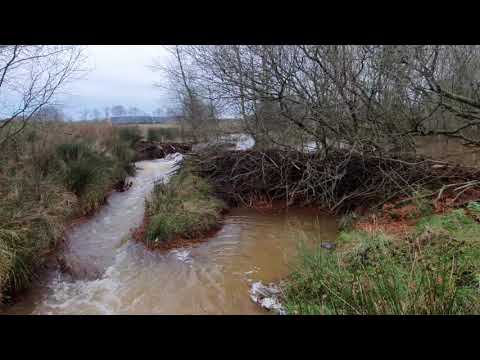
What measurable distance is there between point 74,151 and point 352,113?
866 cm

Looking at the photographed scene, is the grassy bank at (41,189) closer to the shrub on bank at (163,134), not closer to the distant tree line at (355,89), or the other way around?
the distant tree line at (355,89)

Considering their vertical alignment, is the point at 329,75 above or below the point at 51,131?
above

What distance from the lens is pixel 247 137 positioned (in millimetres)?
12164

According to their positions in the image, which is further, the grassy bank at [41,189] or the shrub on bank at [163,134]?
the shrub on bank at [163,134]

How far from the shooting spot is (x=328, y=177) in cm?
830

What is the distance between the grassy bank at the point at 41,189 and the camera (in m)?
4.48

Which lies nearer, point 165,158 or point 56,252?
point 56,252

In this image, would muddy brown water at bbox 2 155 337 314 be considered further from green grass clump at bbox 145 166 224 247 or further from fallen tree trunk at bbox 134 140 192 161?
fallen tree trunk at bbox 134 140 192 161

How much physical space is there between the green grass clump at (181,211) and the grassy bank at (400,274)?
10.5ft

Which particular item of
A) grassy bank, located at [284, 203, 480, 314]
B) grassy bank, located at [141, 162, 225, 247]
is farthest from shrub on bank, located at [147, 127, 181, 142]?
grassy bank, located at [284, 203, 480, 314]

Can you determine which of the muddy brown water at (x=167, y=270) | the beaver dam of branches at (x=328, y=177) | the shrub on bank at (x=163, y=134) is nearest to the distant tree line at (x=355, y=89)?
the beaver dam of branches at (x=328, y=177)

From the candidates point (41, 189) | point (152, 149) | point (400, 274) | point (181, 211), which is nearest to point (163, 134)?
point (152, 149)
